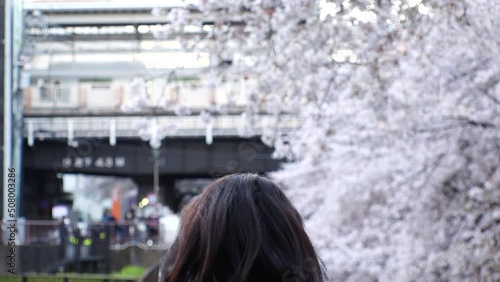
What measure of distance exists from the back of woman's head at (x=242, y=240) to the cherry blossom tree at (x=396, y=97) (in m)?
4.53

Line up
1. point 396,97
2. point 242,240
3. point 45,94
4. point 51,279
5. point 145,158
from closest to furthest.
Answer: point 242,240 → point 51,279 → point 396,97 → point 45,94 → point 145,158

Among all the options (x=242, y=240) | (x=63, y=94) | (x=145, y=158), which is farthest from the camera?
(x=145, y=158)

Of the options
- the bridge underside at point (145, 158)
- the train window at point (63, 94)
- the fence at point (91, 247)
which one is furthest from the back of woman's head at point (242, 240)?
the bridge underside at point (145, 158)

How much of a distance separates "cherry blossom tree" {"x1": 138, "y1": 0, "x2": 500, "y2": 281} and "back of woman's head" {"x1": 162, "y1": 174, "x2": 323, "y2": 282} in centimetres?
453

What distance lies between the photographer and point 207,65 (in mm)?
8406

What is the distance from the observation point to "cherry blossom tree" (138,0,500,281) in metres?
6.52

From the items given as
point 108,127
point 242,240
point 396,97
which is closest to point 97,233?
point 108,127

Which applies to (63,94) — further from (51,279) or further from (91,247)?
(51,279)

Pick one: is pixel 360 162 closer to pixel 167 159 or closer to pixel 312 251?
pixel 312 251

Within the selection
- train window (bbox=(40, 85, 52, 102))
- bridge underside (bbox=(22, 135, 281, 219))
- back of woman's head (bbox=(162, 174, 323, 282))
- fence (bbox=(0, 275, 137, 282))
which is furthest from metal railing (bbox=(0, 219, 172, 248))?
back of woman's head (bbox=(162, 174, 323, 282))

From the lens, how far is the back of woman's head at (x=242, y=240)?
6.09ft

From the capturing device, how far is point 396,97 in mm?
7605

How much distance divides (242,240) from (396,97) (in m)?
5.93

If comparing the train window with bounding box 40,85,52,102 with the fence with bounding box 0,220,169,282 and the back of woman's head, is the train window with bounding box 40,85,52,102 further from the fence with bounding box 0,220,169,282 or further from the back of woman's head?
the back of woman's head
